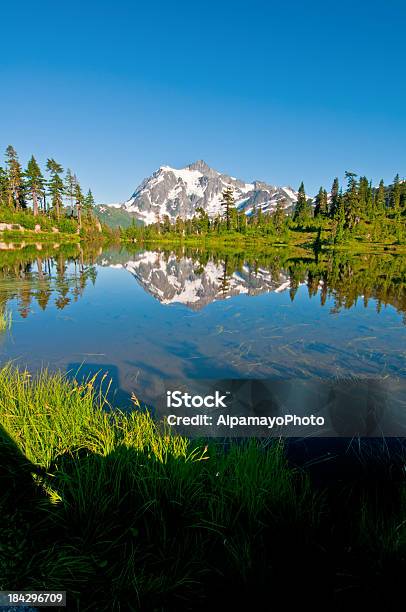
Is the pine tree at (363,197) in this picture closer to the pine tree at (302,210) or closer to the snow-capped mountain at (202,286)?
the pine tree at (302,210)

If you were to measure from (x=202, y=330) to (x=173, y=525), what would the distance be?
9.02 m

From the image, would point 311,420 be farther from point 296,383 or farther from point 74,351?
point 74,351

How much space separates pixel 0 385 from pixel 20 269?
25.1 metres

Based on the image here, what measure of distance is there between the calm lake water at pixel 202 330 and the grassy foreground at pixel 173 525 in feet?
9.62

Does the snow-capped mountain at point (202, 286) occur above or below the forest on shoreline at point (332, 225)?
below

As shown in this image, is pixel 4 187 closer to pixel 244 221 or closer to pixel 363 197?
pixel 244 221

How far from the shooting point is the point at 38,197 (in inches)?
3701

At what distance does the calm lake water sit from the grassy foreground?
9.62 feet

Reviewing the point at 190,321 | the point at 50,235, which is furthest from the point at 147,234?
the point at 190,321

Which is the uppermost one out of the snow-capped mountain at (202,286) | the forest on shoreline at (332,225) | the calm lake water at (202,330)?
the forest on shoreline at (332,225)

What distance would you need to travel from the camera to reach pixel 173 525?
3523 millimetres

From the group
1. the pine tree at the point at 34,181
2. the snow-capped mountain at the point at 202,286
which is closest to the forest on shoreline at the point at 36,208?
the pine tree at the point at 34,181

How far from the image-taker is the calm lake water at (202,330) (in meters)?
8.89

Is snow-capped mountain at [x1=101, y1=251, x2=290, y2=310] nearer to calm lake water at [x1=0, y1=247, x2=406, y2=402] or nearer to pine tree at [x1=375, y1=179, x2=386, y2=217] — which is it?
calm lake water at [x1=0, y1=247, x2=406, y2=402]
